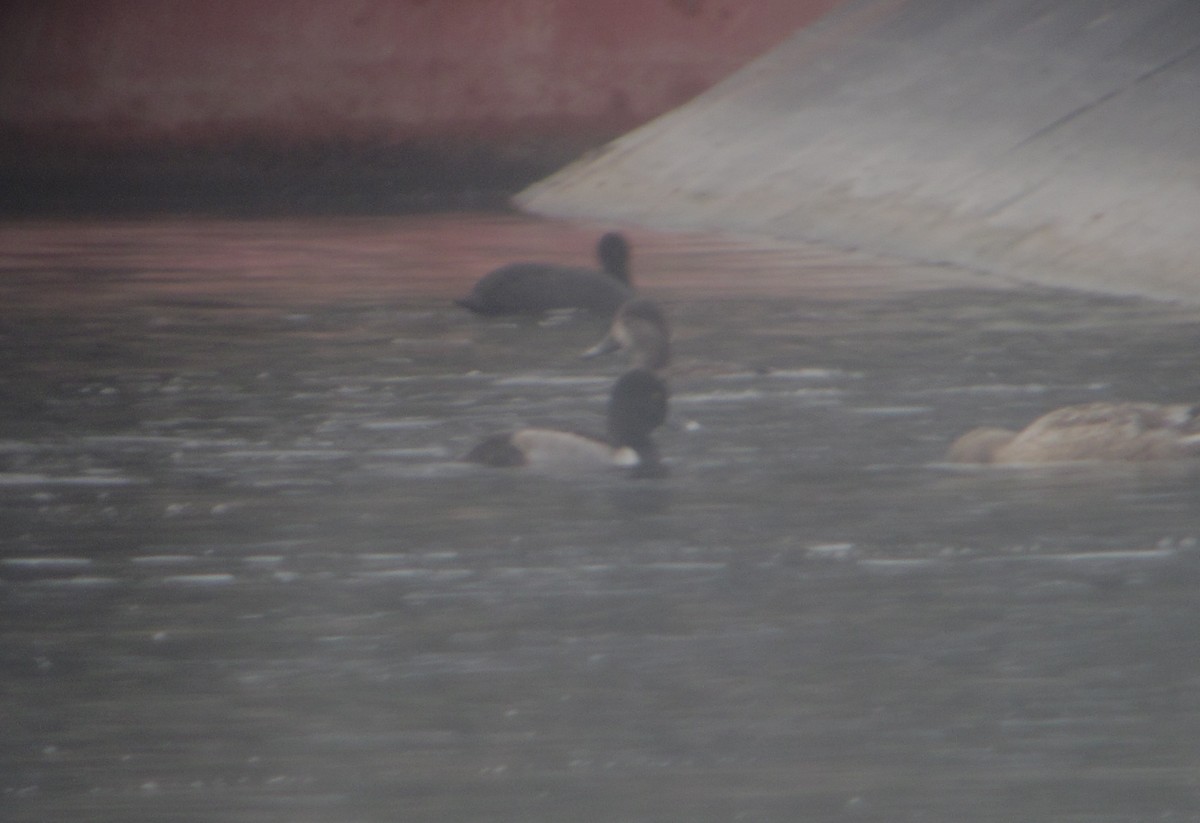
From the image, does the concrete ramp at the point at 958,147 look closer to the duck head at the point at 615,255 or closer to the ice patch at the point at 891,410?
the duck head at the point at 615,255

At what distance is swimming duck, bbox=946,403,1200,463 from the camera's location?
28.8 ft

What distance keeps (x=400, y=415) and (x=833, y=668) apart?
4.21 m

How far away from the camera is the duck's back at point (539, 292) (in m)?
13.4

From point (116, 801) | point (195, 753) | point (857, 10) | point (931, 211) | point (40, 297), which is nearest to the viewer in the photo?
point (116, 801)

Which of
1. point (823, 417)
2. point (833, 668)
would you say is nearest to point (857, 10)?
point (823, 417)

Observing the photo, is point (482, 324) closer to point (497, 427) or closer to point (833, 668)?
point (497, 427)

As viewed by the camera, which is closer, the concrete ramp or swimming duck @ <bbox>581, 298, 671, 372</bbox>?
swimming duck @ <bbox>581, 298, 671, 372</bbox>

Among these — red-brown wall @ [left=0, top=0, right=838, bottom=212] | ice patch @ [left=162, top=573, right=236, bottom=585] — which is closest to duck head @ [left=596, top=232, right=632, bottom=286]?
ice patch @ [left=162, top=573, right=236, bottom=585]

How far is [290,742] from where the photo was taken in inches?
222

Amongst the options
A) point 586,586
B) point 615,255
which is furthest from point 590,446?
point 615,255

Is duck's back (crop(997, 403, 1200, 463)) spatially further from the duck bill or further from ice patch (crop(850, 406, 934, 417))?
the duck bill

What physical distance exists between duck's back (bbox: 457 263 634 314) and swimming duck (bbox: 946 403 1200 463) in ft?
15.6

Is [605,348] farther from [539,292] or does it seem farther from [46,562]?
[46,562]

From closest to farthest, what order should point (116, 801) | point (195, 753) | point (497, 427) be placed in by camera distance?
point (116, 801)
point (195, 753)
point (497, 427)
